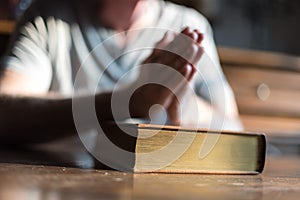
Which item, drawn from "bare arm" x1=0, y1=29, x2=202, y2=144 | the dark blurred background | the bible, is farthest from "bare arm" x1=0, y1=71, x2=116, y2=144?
the dark blurred background

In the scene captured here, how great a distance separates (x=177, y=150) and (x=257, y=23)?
6.85 ft

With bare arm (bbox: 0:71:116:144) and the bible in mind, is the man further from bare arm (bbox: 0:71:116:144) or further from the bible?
the bible

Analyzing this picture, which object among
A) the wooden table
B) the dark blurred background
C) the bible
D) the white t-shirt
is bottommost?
the wooden table

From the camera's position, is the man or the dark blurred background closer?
the man

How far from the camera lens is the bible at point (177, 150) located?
636 mm

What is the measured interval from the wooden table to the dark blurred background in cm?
184

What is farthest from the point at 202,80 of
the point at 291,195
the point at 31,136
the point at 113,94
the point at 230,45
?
the point at 230,45

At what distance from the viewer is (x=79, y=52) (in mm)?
1380

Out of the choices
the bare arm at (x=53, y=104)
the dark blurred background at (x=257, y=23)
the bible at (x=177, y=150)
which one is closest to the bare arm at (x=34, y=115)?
the bare arm at (x=53, y=104)

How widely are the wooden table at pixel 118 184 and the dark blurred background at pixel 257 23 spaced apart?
1.84m

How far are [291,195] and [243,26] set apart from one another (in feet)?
7.06

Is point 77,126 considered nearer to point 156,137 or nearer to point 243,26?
point 156,137

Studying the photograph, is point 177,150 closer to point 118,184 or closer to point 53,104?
point 118,184

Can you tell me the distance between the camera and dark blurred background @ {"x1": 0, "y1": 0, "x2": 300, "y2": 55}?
2.55 m
